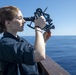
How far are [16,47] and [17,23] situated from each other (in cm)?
30

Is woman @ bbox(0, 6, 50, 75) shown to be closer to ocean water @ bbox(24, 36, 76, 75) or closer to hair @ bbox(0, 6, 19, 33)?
hair @ bbox(0, 6, 19, 33)

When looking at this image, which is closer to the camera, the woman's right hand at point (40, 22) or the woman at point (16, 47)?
the woman at point (16, 47)

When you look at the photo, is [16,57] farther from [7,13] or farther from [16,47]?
[7,13]

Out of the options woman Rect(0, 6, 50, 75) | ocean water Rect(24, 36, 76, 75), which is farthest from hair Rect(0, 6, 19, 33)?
ocean water Rect(24, 36, 76, 75)

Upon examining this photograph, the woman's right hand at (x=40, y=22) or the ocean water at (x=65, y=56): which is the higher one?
the woman's right hand at (x=40, y=22)

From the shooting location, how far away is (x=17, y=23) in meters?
2.10

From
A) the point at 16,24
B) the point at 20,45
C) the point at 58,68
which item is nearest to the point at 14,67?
the point at 20,45

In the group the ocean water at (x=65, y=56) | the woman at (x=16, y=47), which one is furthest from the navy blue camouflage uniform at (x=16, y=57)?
the ocean water at (x=65, y=56)

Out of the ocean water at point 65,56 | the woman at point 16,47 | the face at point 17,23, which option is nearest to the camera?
the woman at point 16,47

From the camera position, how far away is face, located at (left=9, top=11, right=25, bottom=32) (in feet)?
6.89

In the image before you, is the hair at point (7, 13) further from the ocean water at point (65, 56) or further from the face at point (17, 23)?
the ocean water at point (65, 56)

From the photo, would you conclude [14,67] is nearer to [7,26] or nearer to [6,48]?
[6,48]

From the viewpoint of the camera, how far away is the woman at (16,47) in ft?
6.14

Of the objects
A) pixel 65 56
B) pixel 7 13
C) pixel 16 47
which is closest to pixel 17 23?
pixel 7 13
